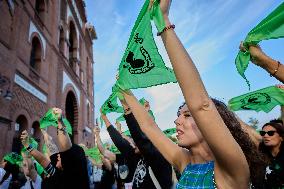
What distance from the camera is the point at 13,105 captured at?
394 inches

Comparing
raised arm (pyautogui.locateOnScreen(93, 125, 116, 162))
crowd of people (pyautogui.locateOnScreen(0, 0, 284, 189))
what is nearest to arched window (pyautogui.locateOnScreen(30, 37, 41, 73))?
raised arm (pyautogui.locateOnScreen(93, 125, 116, 162))

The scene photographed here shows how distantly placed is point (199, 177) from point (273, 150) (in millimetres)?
1814

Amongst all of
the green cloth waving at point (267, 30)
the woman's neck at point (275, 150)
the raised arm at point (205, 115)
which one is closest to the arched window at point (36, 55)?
the woman's neck at point (275, 150)

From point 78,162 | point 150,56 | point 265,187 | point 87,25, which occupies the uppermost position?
point 87,25

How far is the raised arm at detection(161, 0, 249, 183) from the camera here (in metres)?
1.27

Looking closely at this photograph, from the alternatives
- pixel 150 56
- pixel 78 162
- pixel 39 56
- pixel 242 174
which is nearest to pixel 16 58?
pixel 39 56

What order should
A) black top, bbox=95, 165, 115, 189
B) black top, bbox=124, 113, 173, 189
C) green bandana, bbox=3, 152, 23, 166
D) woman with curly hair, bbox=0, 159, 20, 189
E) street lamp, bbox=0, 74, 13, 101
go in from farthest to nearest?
street lamp, bbox=0, 74, 13, 101
green bandana, bbox=3, 152, 23, 166
woman with curly hair, bbox=0, 159, 20, 189
black top, bbox=95, 165, 115, 189
black top, bbox=124, 113, 173, 189

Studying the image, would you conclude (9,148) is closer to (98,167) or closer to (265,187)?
(98,167)

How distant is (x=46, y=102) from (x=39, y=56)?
2.15 meters

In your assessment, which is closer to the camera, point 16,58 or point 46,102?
point 16,58

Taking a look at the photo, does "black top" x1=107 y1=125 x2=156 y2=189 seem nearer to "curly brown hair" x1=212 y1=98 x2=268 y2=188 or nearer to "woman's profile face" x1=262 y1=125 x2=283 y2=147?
"woman's profile face" x1=262 y1=125 x2=283 y2=147

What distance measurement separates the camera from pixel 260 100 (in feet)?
14.0

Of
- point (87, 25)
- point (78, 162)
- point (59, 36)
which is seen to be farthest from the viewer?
point (87, 25)

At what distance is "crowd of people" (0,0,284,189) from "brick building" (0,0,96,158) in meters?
6.19
